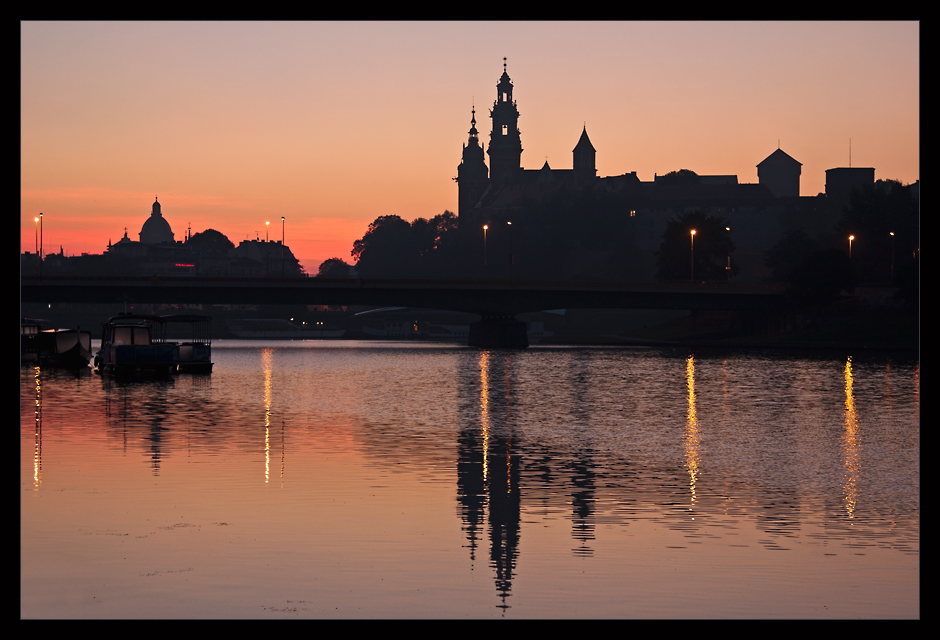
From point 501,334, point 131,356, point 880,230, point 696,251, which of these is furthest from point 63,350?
point 880,230

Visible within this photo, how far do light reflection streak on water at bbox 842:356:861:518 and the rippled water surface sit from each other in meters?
0.14

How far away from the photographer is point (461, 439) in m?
34.4

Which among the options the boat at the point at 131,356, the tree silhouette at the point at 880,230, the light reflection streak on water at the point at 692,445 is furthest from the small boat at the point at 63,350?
the tree silhouette at the point at 880,230

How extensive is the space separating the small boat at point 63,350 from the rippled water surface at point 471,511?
4088cm

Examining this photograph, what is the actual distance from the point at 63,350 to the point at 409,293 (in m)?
43.0

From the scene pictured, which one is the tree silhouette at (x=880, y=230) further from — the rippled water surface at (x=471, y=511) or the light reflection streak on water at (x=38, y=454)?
the light reflection streak on water at (x=38, y=454)

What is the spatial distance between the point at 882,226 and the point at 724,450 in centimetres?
13523

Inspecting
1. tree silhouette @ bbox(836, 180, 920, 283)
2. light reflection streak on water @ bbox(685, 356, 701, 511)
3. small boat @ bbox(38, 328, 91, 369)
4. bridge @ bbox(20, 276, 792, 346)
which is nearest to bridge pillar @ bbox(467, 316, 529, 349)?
bridge @ bbox(20, 276, 792, 346)

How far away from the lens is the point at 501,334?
451 feet

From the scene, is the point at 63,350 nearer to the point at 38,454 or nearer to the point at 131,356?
the point at 131,356

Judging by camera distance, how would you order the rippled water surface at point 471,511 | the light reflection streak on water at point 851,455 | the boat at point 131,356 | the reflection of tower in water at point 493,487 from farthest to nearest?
the boat at point 131,356 → the light reflection streak on water at point 851,455 → the reflection of tower in water at point 493,487 → the rippled water surface at point 471,511

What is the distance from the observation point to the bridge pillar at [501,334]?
13675 cm
